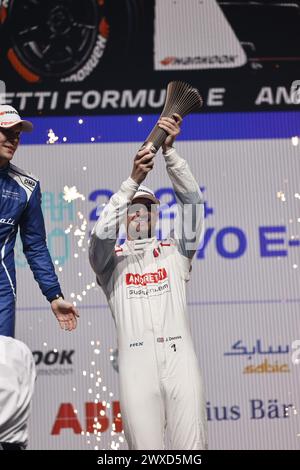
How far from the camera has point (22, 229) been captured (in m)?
2.90

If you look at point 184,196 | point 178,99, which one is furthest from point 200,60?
point 184,196

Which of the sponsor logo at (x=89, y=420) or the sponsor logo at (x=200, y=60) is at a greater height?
the sponsor logo at (x=200, y=60)

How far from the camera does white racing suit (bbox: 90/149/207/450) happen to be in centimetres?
279

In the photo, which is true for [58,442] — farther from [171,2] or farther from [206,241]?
[171,2]

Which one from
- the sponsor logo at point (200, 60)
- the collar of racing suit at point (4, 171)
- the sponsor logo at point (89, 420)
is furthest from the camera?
the sponsor logo at point (200, 60)

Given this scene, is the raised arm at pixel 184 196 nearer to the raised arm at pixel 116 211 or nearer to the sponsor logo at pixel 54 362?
the raised arm at pixel 116 211

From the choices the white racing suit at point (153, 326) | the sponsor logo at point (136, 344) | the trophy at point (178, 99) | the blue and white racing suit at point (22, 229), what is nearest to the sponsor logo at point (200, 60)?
the trophy at point (178, 99)

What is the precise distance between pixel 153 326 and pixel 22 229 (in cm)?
66

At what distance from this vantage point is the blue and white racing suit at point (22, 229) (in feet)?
8.92

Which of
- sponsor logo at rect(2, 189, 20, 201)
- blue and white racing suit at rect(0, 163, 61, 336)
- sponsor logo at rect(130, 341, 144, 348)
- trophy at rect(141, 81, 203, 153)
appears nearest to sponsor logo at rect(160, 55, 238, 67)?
trophy at rect(141, 81, 203, 153)

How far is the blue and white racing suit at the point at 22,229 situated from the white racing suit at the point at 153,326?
23 cm

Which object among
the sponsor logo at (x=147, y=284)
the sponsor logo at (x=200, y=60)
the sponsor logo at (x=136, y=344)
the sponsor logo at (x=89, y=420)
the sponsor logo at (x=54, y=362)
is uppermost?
the sponsor logo at (x=200, y=60)

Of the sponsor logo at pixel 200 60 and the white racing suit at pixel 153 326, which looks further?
the sponsor logo at pixel 200 60

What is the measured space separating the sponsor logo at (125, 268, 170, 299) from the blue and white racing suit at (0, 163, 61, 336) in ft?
1.01
